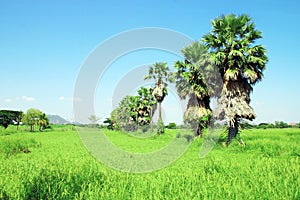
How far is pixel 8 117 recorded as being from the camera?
5722 centimetres

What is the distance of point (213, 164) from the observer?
786 cm

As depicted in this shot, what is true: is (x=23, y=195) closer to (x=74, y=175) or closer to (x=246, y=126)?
(x=74, y=175)

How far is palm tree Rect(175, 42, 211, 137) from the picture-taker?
74.4ft

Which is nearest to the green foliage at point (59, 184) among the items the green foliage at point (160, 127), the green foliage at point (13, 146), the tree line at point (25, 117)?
the green foliage at point (13, 146)

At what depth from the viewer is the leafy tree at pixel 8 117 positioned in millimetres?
54991

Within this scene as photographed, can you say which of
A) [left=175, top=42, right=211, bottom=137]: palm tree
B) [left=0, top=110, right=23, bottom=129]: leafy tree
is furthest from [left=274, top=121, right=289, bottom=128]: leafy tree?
[left=0, top=110, right=23, bottom=129]: leafy tree

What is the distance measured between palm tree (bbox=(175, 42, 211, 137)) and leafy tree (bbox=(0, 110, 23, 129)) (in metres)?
43.1

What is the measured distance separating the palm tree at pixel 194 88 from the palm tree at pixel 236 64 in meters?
3.76

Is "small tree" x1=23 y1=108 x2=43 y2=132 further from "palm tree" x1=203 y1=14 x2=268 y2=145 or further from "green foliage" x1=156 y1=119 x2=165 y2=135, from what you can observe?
"palm tree" x1=203 y1=14 x2=268 y2=145

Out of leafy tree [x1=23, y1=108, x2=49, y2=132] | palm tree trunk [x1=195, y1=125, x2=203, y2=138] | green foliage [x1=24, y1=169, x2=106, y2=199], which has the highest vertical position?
leafy tree [x1=23, y1=108, x2=49, y2=132]

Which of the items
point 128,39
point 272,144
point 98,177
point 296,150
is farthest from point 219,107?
point 98,177

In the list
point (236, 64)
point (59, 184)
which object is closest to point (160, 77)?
point (236, 64)

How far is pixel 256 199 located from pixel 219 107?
13.6m

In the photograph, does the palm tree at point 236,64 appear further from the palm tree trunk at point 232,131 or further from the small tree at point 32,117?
the small tree at point 32,117
